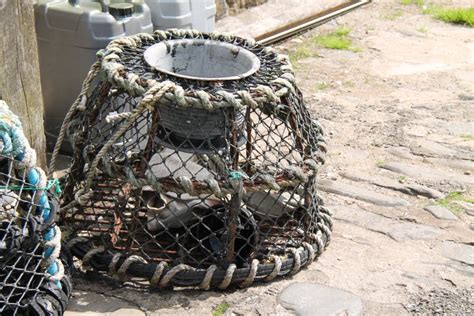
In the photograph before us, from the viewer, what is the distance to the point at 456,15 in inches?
329

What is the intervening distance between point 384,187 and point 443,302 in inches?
48.8

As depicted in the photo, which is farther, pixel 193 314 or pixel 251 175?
pixel 251 175

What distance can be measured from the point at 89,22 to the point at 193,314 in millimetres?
1852

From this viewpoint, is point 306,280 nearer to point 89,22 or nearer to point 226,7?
point 89,22

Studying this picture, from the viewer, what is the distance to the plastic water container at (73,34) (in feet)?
14.7

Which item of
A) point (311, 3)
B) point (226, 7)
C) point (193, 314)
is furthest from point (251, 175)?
point (311, 3)

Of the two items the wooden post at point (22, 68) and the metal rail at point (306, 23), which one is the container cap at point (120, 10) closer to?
the wooden post at point (22, 68)

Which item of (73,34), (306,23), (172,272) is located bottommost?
(306,23)

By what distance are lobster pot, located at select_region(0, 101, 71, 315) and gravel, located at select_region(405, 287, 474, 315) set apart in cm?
154

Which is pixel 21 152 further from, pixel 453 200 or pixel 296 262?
pixel 453 200

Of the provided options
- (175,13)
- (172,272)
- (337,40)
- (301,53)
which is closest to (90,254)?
(172,272)

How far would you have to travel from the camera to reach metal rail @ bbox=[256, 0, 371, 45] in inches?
285

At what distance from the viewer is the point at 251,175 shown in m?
3.78

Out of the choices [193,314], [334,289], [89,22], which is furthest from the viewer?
[89,22]
